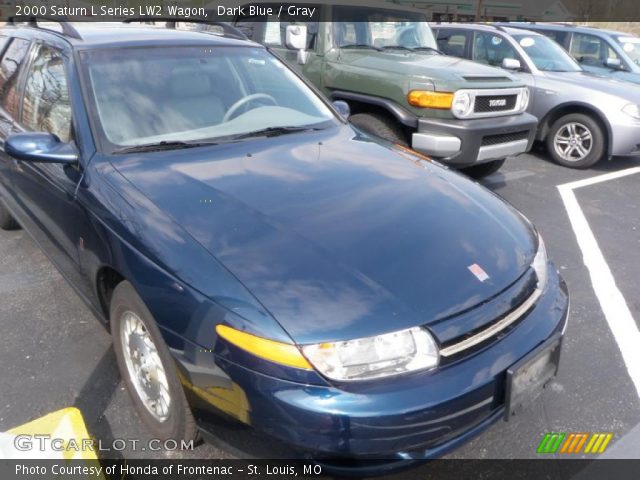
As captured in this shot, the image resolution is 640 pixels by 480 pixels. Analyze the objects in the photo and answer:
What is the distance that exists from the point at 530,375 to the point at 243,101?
218 cm

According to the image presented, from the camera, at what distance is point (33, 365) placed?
275 centimetres

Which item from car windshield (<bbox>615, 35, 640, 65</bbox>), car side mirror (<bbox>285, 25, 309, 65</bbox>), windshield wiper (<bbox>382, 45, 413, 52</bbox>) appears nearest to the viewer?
car side mirror (<bbox>285, 25, 309, 65</bbox>)

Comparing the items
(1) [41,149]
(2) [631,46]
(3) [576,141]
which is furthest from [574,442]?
(2) [631,46]

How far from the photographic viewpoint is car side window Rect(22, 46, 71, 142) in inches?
109

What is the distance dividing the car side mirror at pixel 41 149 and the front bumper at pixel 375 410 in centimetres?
139

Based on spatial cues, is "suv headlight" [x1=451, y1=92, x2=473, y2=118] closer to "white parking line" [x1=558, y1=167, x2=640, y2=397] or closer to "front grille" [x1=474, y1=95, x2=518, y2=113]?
"front grille" [x1=474, y1=95, x2=518, y2=113]

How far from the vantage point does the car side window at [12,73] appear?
3375 millimetres

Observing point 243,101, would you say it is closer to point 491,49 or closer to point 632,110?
point 632,110

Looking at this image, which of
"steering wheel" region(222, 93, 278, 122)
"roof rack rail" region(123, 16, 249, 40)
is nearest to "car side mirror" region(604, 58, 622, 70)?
"roof rack rail" region(123, 16, 249, 40)

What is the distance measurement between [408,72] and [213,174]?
10.1ft

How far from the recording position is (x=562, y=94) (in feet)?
22.1

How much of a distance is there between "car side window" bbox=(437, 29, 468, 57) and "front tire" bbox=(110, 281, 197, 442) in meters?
6.92

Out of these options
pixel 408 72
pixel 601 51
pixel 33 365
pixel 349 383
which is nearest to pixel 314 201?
pixel 349 383

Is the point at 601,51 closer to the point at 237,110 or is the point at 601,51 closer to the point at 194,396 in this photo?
the point at 237,110
